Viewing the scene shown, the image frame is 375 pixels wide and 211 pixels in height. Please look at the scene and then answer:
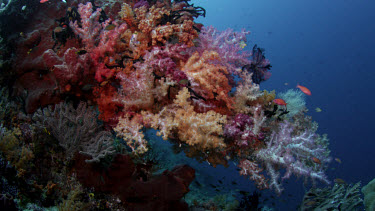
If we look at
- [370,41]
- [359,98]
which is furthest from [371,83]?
[370,41]

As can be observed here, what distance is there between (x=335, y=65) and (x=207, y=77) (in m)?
62.3

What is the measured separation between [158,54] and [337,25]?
224ft

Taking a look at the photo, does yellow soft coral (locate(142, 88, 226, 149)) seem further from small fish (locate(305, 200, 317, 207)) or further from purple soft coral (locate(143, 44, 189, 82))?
small fish (locate(305, 200, 317, 207))

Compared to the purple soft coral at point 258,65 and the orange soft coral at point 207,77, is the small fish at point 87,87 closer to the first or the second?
the orange soft coral at point 207,77

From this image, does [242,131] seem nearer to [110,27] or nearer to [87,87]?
[87,87]

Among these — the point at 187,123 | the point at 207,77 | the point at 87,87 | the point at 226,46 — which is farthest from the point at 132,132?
the point at 226,46

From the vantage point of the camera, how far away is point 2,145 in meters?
2.70

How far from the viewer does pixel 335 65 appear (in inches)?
1987

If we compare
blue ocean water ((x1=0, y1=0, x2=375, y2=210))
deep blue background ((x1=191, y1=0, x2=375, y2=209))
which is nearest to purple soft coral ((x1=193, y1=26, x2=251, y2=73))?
blue ocean water ((x1=0, y1=0, x2=375, y2=210))

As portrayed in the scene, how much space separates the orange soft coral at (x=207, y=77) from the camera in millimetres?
3670

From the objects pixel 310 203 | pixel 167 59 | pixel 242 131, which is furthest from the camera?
pixel 310 203

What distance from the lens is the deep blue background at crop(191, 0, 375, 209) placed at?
4116 cm

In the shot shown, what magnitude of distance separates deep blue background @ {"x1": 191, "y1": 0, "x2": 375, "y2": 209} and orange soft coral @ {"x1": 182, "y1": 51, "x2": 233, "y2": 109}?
1440 inches

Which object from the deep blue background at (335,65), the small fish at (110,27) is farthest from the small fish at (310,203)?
the deep blue background at (335,65)
